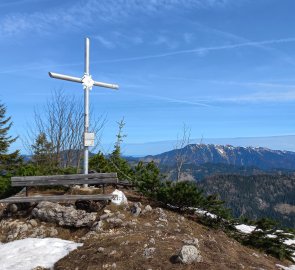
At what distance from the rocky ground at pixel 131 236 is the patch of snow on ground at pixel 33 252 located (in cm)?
39

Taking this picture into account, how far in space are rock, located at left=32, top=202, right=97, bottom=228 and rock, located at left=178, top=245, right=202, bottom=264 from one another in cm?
433

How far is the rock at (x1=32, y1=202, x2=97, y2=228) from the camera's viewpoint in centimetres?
1320

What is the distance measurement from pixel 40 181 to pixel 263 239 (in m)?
8.18

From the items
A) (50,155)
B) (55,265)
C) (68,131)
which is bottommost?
(55,265)

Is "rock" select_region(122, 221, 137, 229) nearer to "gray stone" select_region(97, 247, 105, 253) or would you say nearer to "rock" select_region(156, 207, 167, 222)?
"rock" select_region(156, 207, 167, 222)

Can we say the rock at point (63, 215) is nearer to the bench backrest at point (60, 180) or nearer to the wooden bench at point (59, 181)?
the wooden bench at point (59, 181)

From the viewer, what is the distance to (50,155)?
92.3ft

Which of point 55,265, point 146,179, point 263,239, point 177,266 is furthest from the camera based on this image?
point 146,179

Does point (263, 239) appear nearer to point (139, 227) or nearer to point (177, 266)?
point (139, 227)

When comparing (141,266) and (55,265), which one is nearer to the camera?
(141,266)

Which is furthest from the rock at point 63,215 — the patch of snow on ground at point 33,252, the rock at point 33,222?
the patch of snow on ground at point 33,252

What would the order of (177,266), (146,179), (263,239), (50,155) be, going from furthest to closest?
1. (50,155)
2. (146,179)
3. (263,239)
4. (177,266)

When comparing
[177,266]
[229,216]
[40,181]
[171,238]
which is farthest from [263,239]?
[40,181]

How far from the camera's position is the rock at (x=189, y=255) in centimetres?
955
